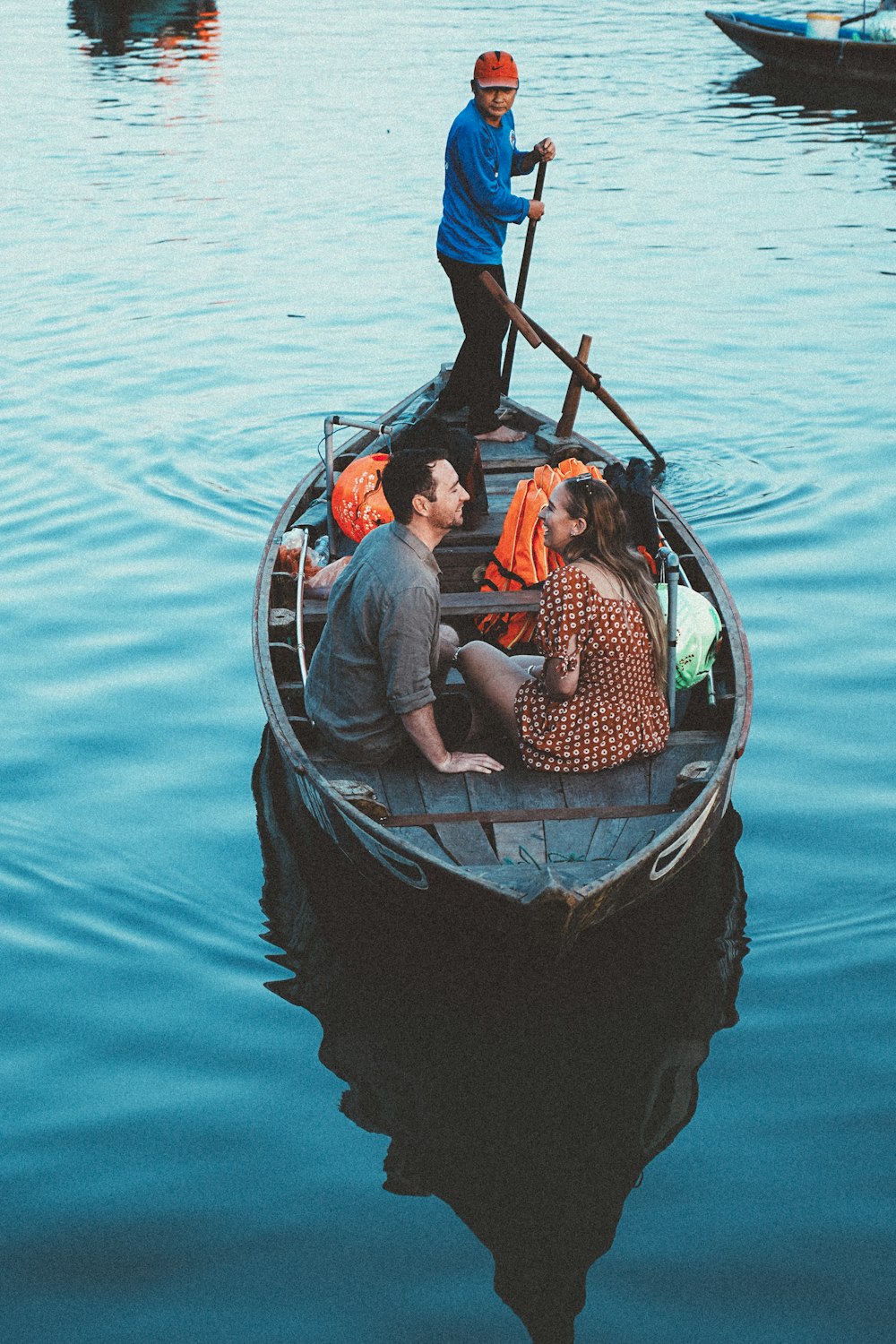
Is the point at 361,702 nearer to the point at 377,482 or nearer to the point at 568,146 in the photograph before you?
the point at 377,482

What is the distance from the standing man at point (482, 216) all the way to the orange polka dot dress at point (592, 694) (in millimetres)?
4191

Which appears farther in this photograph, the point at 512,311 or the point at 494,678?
the point at 512,311

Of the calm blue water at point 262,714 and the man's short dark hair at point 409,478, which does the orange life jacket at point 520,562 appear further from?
the man's short dark hair at point 409,478

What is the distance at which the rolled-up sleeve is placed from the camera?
5438 millimetres

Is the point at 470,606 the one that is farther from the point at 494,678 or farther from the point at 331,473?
the point at 331,473

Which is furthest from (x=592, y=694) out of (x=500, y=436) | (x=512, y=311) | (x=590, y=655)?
(x=500, y=436)

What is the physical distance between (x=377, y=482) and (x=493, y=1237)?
457 centimetres

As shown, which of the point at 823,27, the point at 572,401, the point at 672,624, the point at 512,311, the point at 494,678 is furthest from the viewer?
the point at 823,27

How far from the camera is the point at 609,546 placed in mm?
5562

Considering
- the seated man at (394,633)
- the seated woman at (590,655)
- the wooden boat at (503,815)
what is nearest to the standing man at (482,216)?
the wooden boat at (503,815)

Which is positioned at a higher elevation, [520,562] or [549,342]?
[549,342]

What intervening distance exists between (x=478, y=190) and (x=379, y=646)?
15.1 ft

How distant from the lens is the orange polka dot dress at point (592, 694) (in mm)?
5504

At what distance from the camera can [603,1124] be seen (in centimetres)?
502
